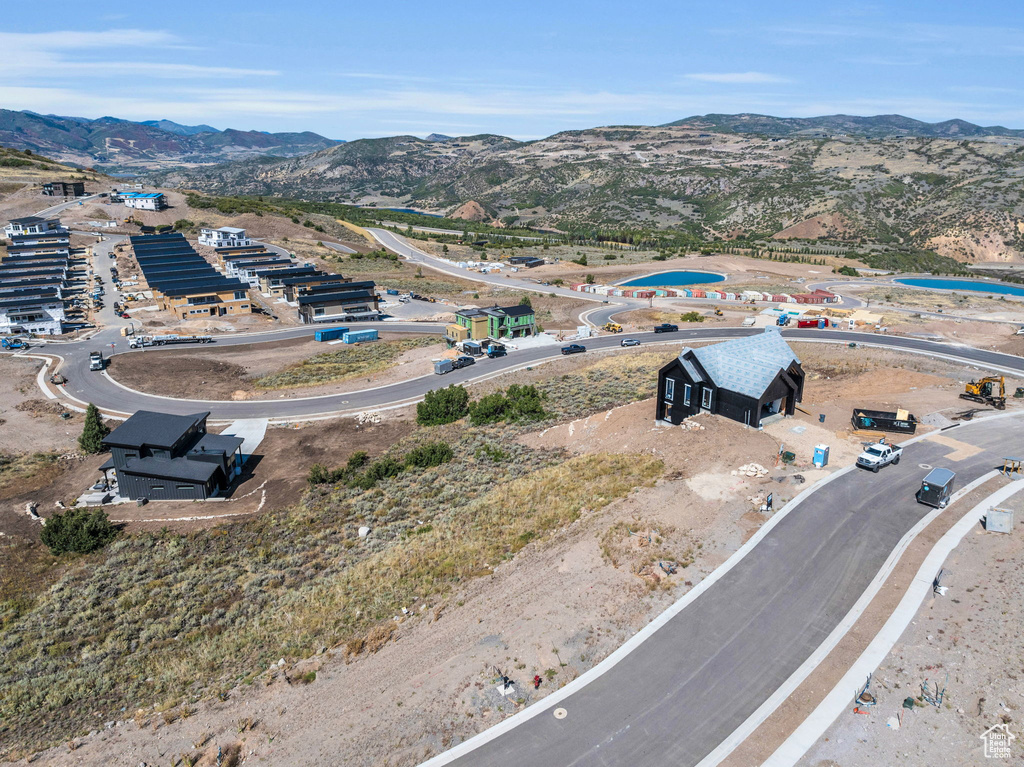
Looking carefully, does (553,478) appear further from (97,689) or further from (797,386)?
(97,689)

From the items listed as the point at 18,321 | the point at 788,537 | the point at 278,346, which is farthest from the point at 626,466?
the point at 18,321

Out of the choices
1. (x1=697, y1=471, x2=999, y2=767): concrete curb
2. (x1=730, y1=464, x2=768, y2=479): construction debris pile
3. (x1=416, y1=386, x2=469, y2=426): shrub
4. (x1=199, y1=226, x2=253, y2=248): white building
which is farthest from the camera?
(x1=199, y1=226, x2=253, y2=248): white building

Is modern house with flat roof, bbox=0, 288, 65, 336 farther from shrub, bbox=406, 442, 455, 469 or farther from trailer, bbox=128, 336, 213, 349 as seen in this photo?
shrub, bbox=406, 442, 455, 469

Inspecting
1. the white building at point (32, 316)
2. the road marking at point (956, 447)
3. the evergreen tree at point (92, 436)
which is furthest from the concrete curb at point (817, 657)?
the white building at point (32, 316)

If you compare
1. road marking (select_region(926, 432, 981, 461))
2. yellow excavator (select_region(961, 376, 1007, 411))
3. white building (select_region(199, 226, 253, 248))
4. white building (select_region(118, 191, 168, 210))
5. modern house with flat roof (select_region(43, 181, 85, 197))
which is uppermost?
modern house with flat roof (select_region(43, 181, 85, 197))

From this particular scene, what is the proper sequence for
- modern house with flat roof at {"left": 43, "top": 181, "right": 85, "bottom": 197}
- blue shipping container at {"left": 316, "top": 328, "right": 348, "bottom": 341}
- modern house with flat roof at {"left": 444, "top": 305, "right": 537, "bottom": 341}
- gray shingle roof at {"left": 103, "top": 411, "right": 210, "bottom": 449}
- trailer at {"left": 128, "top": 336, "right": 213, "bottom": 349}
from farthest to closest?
modern house with flat roof at {"left": 43, "top": 181, "right": 85, "bottom": 197} → blue shipping container at {"left": 316, "top": 328, "right": 348, "bottom": 341} → trailer at {"left": 128, "top": 336, "right": 213, "bottom": 349} → modern house with flat roof at {"left": 444, "top": 305, "right": 537, "bottom": 341} → gray shingle roof at {"left": 103, "top": 411, "right": 210, "bottom": 449}

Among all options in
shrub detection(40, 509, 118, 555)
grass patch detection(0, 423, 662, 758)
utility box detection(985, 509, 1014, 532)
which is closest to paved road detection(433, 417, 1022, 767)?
utility box detection(985, 509, 1014, 532)

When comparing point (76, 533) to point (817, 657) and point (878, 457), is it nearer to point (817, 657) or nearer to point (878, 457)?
point (817, 657)
